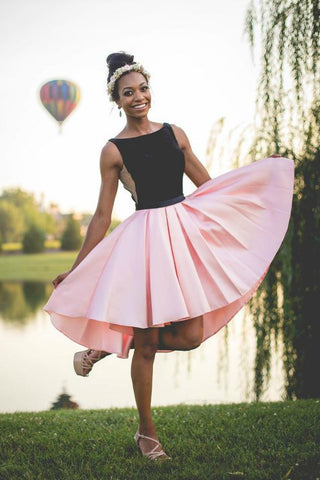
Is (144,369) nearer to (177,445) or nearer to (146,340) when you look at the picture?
(146,340)

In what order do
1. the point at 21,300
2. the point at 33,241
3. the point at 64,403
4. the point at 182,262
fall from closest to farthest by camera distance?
→ 1. the point at 182,262
2. the point at 64,403
3. the point at 21,300
4. the point at 33,241

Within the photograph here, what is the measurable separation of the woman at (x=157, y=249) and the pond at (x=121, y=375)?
2407 mm

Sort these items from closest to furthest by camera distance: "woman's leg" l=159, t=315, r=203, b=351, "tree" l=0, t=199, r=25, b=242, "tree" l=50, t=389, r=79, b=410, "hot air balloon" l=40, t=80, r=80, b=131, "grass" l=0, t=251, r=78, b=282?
"woman's leg" l=159, t=315, r=203, b=351
"tree" l=50, t=389, r=79, b=410
"hot air balloon" l=40, t=80, r=80, b=131
"grass" l=0, t=251, r=78, b=282
"tree" l=0, t=199, r=25, b=242

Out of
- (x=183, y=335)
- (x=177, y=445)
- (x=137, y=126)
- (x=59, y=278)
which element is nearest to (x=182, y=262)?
(x=183, y=335)

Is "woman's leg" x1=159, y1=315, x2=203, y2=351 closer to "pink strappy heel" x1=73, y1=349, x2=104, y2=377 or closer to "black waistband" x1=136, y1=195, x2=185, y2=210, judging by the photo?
"pink strappy heel" x1=73, y1=349, x2=104, y2=377

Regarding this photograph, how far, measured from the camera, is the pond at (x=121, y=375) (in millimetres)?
6074

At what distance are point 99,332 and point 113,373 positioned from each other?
229 inches

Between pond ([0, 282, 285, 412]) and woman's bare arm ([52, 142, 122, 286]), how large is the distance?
2.58 metres

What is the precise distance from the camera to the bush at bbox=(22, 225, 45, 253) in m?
43.9

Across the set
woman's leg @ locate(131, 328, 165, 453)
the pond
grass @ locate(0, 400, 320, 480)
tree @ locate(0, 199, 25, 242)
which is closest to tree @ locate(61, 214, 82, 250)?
tree @ locate(0, 199, 25, 242)

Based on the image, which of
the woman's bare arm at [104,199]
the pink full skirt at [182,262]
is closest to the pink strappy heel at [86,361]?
the pink full skirt at [182,262]

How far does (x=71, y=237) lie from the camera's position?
43938 millimetres

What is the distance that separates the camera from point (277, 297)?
16.4ft

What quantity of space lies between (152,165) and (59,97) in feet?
56.6
